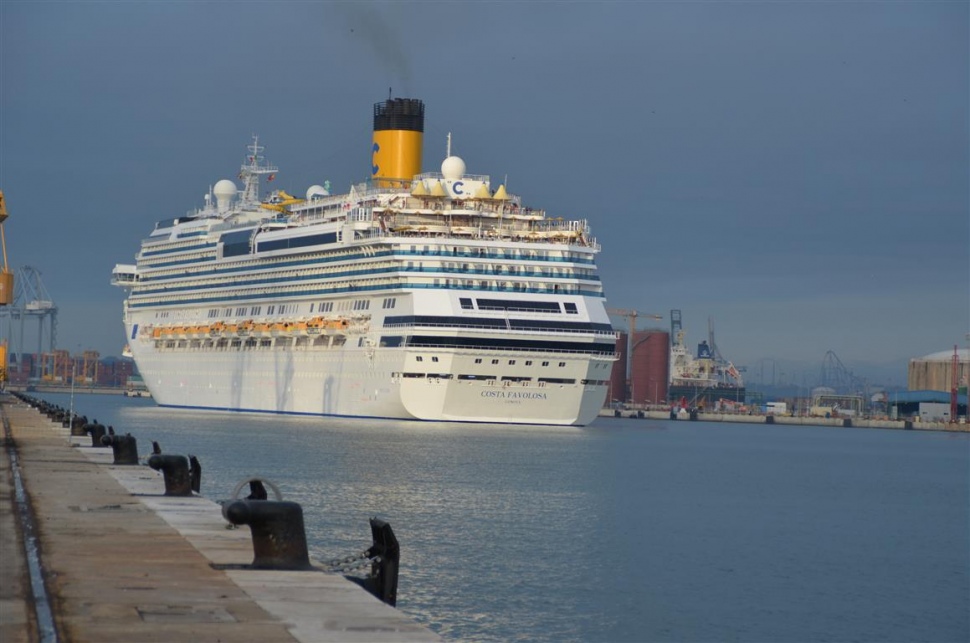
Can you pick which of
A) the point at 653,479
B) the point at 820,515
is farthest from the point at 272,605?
the point at 653,479

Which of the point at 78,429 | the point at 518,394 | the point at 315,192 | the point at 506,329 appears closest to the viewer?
the point at 78,429

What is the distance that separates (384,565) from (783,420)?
517 ft

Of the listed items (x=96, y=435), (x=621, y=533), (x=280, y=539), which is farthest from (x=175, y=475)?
(x=96, y=435)

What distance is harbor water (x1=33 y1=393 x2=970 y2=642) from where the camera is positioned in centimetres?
2186

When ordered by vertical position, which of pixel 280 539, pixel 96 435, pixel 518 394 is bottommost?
pixel 280 539

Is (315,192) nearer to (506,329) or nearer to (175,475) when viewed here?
(506,329)

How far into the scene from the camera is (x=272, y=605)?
13055 mm

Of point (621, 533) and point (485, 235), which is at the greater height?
point (485, 235)

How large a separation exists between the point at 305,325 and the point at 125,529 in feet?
221

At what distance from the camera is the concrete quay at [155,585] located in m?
11.8

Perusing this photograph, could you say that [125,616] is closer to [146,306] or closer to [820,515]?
[820,515]

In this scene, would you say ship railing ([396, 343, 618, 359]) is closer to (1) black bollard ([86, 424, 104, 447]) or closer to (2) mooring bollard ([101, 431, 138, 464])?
(1) black bollard ([86, 424, 104, 447])

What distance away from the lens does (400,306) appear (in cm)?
7569

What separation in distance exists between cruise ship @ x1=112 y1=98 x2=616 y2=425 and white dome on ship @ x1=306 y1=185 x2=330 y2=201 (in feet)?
1.05
